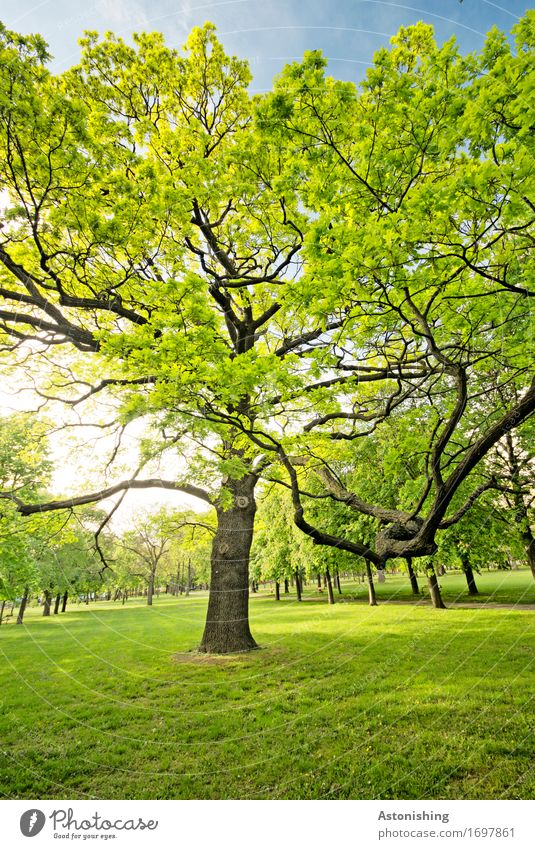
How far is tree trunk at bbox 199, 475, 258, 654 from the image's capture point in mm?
9875

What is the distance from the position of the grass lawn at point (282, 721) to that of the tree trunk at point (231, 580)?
2.07 ft

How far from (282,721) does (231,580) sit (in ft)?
14.7

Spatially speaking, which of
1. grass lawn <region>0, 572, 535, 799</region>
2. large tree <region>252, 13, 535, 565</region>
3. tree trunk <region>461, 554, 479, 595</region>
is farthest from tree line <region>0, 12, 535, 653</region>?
tree trunk <region>461, 554, 479, 595</region>

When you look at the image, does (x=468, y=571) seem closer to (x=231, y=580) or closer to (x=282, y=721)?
(x=231, y=580)

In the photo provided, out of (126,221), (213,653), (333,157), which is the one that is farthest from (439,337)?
(213,653)

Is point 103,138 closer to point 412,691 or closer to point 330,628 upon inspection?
point 412,691

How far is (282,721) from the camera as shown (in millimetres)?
5711

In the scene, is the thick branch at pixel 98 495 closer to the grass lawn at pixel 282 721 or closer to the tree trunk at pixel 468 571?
the grass lawn at pixel 282 721

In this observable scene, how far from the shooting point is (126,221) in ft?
19.3

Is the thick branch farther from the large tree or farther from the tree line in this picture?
the large tree

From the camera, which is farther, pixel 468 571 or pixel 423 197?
pixel 468 571

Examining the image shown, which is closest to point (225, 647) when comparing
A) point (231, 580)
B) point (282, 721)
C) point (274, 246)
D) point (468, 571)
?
point (231, 580)

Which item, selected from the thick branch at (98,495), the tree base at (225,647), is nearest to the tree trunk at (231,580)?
the tree base at (225,647)

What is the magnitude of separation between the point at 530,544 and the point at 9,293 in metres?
18.5
